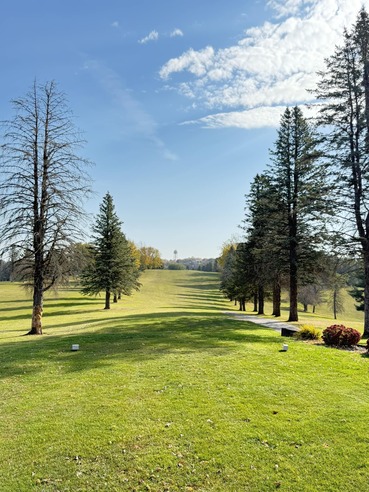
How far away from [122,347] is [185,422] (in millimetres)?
6127

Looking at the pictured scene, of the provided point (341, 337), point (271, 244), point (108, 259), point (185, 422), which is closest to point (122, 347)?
point (185, 422)

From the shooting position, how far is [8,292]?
55688 millimetres

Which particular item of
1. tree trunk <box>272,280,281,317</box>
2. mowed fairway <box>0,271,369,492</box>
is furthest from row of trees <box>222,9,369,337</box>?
mowed fairway <box>0,271,369,492</box>

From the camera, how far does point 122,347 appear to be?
11078mm

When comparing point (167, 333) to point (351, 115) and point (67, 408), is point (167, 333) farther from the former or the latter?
point (351, 115)

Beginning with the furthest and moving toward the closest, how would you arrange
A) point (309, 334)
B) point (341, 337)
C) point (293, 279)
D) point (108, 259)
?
point (108, 259) → point (293, 279) → point (309, 334) → point (341, 337)

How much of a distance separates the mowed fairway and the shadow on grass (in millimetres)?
126

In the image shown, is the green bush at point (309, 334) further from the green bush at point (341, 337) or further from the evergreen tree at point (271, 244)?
the evergreen tree at point (271, 244)

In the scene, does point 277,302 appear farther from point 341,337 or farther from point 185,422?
point 185,422

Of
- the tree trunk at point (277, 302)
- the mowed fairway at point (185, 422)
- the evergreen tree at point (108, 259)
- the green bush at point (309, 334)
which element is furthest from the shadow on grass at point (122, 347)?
the evergreen tree at point (108, 259)

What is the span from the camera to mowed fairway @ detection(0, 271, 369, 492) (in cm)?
411

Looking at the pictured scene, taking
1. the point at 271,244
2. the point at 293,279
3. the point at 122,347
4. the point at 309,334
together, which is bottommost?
the point at 122,347

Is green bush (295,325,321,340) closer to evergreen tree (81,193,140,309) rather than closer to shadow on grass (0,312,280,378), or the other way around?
shadow on grass (0,312,280,378)

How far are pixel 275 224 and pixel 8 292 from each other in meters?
48.8
